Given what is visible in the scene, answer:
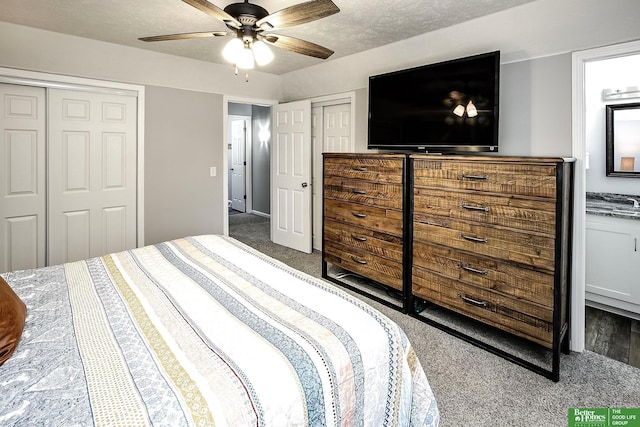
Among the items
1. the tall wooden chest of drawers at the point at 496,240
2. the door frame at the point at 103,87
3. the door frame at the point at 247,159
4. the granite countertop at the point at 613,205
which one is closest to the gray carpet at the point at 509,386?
the tall wooden chest of drawers at the point at 496,240

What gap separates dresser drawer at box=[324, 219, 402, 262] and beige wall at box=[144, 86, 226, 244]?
1748 mm

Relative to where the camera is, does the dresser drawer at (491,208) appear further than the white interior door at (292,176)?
No

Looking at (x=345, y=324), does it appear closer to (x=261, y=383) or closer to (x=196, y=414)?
(x=261, y=383)

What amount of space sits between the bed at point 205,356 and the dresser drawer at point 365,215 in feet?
4.69

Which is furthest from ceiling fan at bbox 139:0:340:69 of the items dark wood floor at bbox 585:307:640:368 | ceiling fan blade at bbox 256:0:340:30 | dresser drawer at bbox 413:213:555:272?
dark wood floor at bbox 585:307:640:368

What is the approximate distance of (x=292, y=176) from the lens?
4.98m

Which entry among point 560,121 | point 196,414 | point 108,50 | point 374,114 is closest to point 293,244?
point 374,114

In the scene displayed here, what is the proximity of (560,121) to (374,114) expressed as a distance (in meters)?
1.62

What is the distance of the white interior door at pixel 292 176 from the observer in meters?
4.76

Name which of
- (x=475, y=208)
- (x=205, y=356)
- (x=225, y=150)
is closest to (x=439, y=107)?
(x=475, y=208)

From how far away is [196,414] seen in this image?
899 millimetres

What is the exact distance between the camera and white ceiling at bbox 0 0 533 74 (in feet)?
8.87

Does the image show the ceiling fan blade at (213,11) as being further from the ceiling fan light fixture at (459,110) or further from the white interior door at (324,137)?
the white interior door at (324,137)

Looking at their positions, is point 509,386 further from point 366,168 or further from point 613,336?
point 366,168
